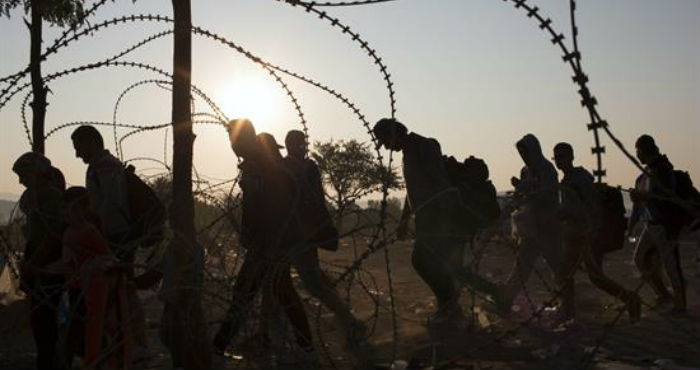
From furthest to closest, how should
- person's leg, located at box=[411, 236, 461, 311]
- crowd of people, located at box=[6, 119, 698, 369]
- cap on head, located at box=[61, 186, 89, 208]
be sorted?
person's leg, located at box=[411, 236, 461, 311] < cap on head, located at box=[61, 186, 89, 208] < crowd of people, located at box=[6, 119, 698, 369]

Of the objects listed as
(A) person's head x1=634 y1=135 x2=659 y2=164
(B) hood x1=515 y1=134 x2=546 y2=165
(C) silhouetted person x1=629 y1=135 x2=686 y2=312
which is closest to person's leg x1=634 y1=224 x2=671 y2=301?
(C) silhouetted person x1=629 y1=135 x2=686 y2=312

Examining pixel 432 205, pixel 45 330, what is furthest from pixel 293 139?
pixel 45 330

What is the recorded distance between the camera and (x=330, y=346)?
6066 mm

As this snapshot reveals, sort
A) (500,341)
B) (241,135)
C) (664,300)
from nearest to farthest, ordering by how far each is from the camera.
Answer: (500,341), (241,135), (664,300)

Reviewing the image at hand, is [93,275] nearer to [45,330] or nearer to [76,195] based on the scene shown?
[76,195]

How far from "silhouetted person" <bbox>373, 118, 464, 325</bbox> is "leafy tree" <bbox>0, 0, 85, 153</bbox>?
9.77 ft

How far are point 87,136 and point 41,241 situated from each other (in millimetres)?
654

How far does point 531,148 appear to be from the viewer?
6.75 metres

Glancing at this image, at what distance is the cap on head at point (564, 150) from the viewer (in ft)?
22.1

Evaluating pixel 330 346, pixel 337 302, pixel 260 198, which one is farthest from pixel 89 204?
pixel 330 346

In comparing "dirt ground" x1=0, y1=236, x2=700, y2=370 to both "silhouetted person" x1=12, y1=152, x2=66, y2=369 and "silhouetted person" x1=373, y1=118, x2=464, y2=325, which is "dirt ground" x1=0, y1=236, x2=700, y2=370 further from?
"silhouetted person" x1=373, y1=118, x2=464, y2=325

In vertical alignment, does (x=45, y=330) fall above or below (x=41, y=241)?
below

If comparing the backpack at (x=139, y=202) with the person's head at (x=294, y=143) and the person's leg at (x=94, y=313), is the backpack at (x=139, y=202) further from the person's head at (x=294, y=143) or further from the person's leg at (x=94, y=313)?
the person's head at (x=294, y=143)

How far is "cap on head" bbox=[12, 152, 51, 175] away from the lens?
15.0 feet
